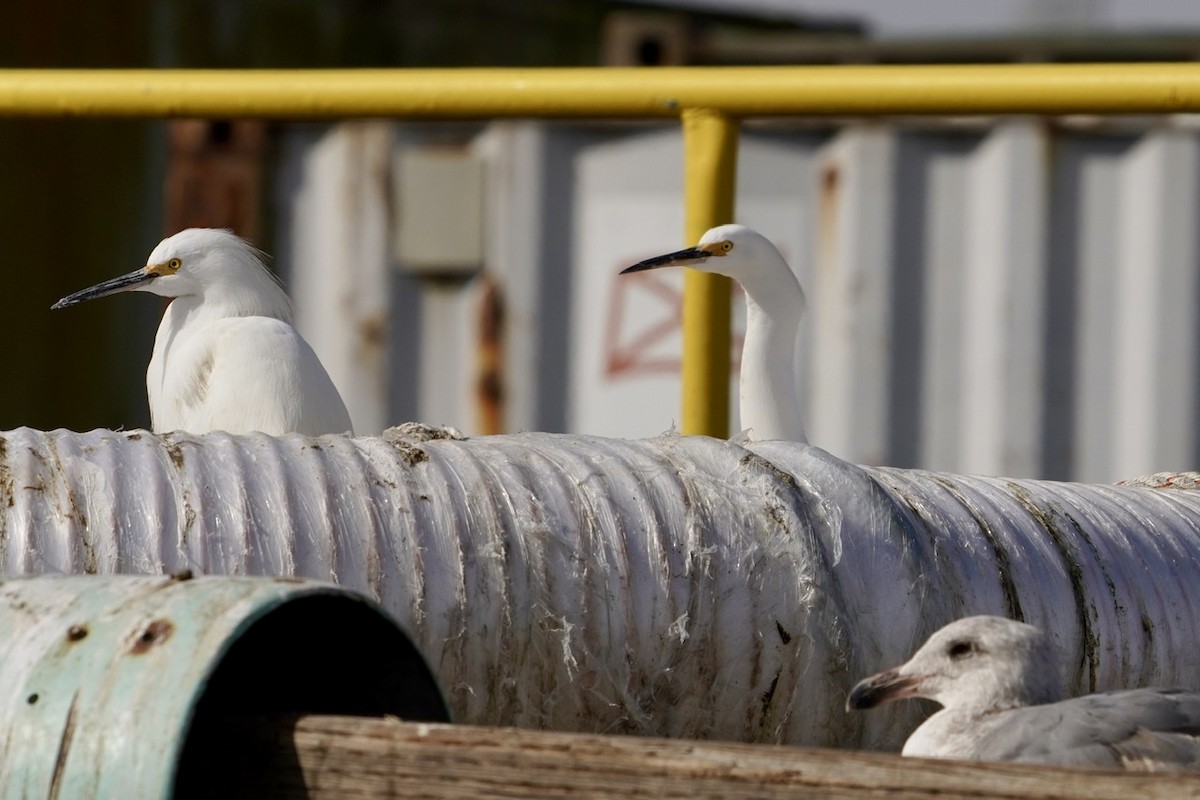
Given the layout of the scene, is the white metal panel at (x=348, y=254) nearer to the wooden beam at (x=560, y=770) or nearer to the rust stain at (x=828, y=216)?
the rust stain at (x=828, y=216)

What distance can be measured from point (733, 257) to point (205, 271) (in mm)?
1176

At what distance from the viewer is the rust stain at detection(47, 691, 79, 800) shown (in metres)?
1.63

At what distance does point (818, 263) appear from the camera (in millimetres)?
4477

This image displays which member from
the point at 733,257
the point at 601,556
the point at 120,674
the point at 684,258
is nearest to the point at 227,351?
the point at 684,258

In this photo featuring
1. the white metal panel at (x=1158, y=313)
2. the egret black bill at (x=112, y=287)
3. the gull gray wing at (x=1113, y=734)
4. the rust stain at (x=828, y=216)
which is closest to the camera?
the gull gray wing at (x=1113, y=734)

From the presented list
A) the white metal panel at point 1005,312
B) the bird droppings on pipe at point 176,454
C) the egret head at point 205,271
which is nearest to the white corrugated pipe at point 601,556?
the bird droppings on pipe at point 176,454

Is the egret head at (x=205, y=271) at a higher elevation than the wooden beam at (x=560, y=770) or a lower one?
higher

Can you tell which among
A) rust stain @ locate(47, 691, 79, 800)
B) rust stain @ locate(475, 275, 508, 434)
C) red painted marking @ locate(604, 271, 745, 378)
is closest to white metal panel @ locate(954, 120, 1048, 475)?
red painted marking @ locate(604, 271, 745, 378)

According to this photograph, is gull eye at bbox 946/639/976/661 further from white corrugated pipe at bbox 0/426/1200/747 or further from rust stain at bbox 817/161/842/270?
rust stain at bbox 817/161/842/270

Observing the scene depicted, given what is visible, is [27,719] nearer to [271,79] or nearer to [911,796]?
[911,796]

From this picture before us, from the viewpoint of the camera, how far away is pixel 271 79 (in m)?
3.50

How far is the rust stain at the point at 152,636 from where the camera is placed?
5.44ft

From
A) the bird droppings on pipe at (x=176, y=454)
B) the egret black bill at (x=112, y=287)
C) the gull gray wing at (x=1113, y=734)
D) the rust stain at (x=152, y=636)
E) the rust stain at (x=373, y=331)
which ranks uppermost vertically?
the egret black bill at (x=112, y=287)

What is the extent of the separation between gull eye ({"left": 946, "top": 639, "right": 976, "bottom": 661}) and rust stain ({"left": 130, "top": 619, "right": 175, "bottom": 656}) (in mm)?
972
